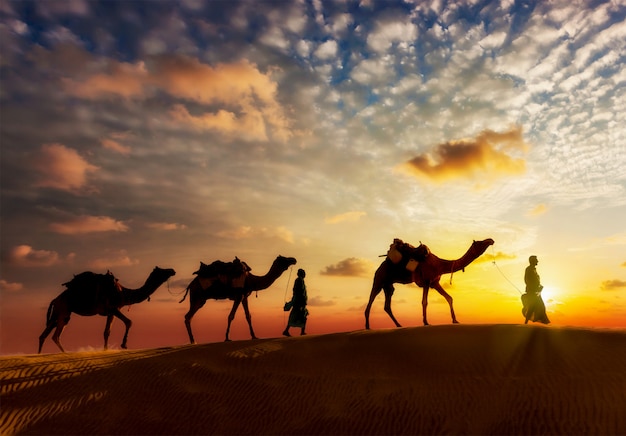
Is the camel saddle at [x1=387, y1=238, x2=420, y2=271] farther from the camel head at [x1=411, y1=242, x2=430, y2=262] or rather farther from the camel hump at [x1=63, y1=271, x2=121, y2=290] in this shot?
the camel hump at [x1=63, y1=271, x2=121, y2=290]

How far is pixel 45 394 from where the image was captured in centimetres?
1384

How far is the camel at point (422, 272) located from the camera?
1994cm

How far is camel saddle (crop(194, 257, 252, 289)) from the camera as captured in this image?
829 inches

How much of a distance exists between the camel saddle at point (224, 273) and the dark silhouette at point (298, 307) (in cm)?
217

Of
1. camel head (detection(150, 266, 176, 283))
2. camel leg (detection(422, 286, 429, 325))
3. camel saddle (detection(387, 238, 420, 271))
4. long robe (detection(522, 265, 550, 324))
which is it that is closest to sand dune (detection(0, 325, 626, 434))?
long robe (detection(522, 265, 550, 324))

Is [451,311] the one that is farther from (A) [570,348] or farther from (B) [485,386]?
(B) [485,386]

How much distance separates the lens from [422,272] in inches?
786

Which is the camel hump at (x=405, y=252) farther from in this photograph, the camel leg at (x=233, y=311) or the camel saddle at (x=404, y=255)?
the camel leg at (x=233, y=311)

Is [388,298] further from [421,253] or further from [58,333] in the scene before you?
[58,333]

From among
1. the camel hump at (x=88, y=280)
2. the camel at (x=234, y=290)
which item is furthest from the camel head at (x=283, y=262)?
the camel hump at (x=88, y=280)

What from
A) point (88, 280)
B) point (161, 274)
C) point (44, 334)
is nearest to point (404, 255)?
point (161, 274)

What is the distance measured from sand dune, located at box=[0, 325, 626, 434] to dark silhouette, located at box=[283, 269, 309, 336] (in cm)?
357

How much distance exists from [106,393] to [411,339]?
836 centimetres

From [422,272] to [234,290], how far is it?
23.7 feet
